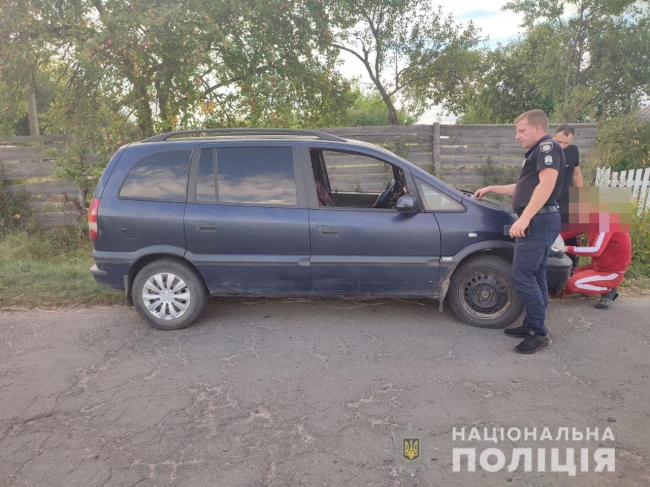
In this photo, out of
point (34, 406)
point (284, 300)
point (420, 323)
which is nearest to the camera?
point (34, 406)

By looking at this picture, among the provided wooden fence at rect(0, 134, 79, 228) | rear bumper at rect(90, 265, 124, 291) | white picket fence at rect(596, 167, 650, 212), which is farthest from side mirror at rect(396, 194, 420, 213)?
wooden fence at rect(0, 134, 79, 228)

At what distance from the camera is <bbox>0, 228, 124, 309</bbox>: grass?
5422 millimetres

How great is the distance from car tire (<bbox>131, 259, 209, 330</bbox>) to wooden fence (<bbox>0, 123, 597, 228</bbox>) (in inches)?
182

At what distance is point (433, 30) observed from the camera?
52.0ft

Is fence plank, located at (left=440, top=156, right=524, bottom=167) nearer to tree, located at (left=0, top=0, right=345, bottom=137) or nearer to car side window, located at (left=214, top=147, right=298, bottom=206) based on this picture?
tree, located at (left=0, top=0, right=345, bottom=137)

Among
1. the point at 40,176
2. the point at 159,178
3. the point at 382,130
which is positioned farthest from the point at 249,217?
the point at 40,176

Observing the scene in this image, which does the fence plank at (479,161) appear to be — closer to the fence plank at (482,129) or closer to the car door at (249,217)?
the fence plank at (482,129)

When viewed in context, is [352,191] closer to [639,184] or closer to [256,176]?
[256,176]

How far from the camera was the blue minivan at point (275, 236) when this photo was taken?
4383 mm

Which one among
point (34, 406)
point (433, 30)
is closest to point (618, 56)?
point (433, 30)

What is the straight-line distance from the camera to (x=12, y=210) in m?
8.80

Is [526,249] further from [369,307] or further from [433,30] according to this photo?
[433,30]

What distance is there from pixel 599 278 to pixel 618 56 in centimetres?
1692

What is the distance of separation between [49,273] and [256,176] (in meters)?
3.57
